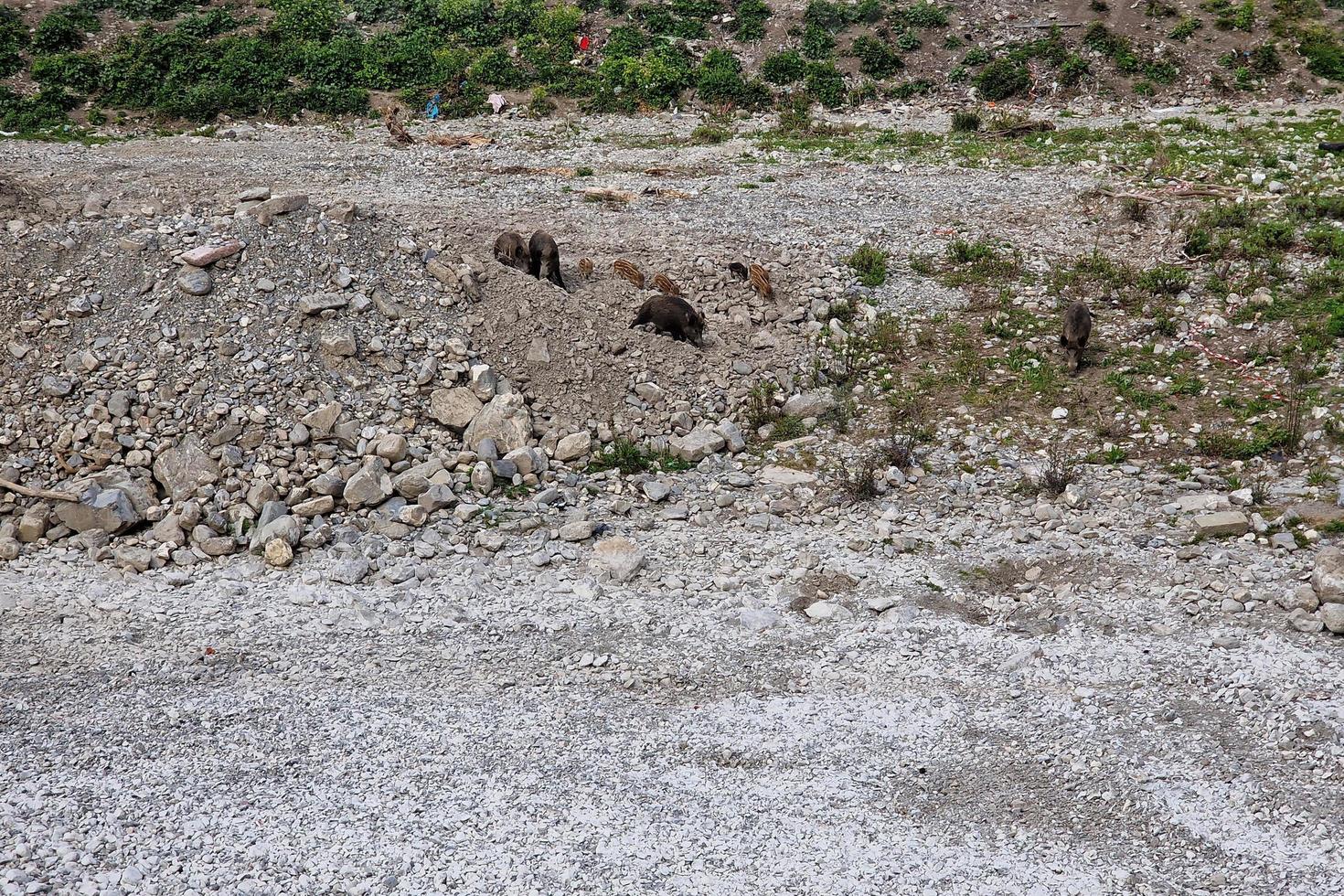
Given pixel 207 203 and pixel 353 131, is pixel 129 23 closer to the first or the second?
pixel 353 131

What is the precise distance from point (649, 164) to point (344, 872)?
1367cm

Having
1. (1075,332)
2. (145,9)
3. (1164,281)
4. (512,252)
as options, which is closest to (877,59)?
(1164,281)

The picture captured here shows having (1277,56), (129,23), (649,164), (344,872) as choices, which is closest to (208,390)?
(344,872)

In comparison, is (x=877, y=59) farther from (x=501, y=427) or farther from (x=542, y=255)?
(x=501, y=427)

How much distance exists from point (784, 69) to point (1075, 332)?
13.1 m

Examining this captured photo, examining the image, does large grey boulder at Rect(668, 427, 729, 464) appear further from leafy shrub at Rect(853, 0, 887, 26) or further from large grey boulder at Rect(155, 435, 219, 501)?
leafy shrub at Rect(853, 0, 887, 26)

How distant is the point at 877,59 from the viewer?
21812 millimetres

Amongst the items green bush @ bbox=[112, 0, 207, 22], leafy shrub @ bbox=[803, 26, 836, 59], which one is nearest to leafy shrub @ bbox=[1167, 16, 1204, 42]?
leafy shrub @ bbox=[803, 26, 836, 59]

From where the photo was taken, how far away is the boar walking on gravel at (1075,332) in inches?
410

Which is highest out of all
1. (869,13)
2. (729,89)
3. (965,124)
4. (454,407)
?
(869,13)

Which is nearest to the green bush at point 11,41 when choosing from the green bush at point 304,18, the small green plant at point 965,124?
the green bush at point 304,18

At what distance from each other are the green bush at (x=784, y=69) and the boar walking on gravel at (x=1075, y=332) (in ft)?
41.4

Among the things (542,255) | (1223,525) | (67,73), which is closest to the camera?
(1223,525)

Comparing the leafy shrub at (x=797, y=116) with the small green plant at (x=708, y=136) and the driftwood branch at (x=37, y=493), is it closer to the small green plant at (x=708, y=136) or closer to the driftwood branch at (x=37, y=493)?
the small green plant at (x=708, y=136)
